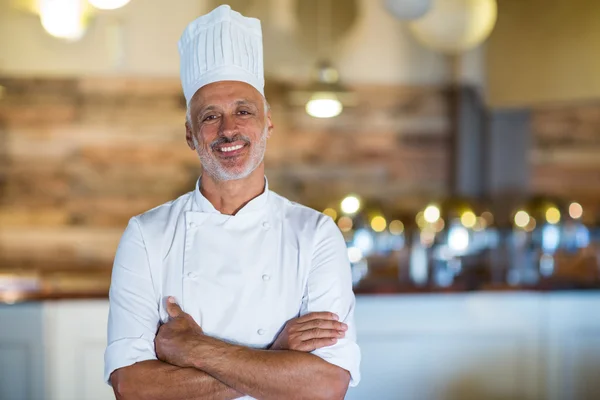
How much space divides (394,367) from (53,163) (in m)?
2.89

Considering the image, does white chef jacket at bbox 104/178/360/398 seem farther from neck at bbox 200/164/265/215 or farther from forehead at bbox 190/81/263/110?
forehead at bbox 190/81/263/110

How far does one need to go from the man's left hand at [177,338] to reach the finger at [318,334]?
224 millimetres

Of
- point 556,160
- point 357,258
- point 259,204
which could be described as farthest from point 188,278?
point 556,160

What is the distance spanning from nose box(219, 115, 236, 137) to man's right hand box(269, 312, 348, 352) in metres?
0.44

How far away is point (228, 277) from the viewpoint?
1.78 meters

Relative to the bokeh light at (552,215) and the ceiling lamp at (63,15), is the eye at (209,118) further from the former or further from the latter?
the bokeh light at (552,215)

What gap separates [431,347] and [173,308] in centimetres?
187

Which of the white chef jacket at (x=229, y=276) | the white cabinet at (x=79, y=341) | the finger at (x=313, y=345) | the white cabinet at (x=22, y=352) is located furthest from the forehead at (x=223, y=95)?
the white cabinet at (x=22, y=352)

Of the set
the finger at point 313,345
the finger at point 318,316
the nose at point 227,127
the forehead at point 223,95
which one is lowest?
the finger at point 313,345

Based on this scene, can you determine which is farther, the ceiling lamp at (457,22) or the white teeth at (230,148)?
the ceiling lamp at (457,22)

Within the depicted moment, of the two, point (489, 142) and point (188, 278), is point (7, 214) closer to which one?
point (489, 142)

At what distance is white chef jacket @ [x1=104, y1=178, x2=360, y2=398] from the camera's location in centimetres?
169

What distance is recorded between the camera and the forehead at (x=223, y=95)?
68.8 inches

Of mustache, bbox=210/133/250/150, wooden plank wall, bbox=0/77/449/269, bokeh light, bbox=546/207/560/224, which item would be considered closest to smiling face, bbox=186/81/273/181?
mustache, bbox=210/133/250/150
